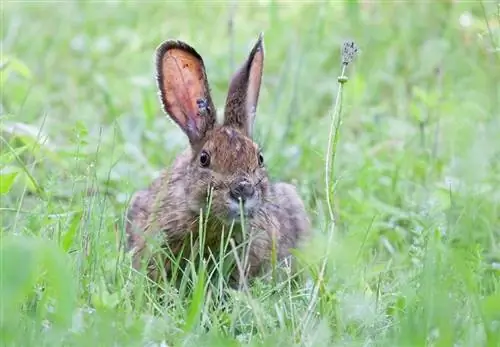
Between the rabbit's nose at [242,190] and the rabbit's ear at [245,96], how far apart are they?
60 cm

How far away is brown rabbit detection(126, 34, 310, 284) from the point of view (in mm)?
5375

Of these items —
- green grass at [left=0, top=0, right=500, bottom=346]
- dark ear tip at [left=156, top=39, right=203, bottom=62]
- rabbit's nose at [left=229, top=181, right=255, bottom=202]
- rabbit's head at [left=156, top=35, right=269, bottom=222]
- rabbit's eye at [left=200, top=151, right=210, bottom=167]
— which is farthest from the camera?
dark ear tip at [left=156, top=39, right=203, bottom=62]

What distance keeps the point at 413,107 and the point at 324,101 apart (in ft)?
4.14

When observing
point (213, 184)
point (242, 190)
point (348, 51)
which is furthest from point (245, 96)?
point (348, 51)

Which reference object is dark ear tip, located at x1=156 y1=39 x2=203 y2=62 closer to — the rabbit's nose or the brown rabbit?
the brown rabbit

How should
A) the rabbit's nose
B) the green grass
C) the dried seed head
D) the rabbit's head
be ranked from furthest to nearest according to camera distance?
1. the rabbit's head
2. the rabbit's nose
3. the dried seed head
4. the green grass

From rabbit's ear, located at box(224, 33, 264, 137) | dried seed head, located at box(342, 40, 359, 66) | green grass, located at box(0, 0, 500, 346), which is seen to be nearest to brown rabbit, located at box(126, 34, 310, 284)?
rabbit's ear, located at box(224, 33, 264, 137)

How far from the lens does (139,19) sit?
9.36 m

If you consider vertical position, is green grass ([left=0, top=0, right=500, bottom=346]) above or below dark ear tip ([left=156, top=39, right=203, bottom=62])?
below

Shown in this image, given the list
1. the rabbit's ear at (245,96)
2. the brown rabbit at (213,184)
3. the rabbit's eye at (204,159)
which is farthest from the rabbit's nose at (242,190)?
the rabbit's ear at (245,96)

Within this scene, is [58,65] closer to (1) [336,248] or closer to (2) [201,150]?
(2) [201,150]

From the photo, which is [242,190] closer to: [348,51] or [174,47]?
[348,51]

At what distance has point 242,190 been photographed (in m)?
5.27

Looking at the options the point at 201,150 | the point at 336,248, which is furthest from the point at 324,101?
the point at 336,248
